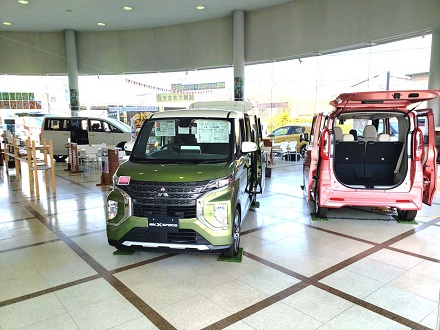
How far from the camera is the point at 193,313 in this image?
2580mm

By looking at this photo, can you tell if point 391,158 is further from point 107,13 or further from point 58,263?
point 107,13

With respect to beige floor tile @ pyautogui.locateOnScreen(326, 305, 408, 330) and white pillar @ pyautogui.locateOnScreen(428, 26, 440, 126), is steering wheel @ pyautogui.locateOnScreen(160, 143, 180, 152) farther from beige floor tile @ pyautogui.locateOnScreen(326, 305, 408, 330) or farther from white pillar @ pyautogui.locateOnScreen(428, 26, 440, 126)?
white pillar @ pyautogui.locateOnScreen(428, 26, 440, 126)

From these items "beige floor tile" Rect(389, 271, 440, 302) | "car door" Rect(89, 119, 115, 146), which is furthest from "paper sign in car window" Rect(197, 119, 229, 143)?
"car door" Rect(89, 119, 115, 146)

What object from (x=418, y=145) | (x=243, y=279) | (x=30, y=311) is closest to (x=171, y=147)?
(x=243, y=279)

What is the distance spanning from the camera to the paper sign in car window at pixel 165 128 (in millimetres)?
4020

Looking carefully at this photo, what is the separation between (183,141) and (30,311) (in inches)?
87.1

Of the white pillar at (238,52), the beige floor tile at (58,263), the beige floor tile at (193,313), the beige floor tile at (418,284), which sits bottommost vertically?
the beige floor tile at (418,284)

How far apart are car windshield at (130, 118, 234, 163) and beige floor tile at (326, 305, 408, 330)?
1.87m

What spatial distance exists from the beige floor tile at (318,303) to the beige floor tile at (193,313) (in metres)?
0.59

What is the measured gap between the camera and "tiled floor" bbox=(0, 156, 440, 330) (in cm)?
252

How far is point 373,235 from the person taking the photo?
4.32 meters

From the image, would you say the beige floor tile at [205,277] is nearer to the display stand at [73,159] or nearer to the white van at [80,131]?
the display stand at [73,159]

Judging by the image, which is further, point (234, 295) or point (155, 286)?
point (155, 286)

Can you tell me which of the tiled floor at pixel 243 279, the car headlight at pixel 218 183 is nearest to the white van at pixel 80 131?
the tiled floor at pixel 243 279
